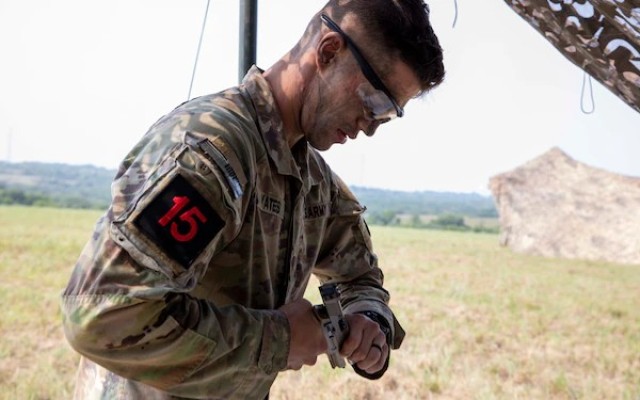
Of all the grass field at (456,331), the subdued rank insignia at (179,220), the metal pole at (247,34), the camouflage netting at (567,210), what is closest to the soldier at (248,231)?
the subdued rank insignia at (179,220)

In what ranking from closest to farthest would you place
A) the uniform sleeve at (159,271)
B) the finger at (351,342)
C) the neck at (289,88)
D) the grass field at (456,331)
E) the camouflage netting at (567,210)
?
→ the uniform sleeve at (159,271) < the finger at (351,342) < the neck at (289,88) < the grass field at (456,331) < the camouflage netting at (567,210)

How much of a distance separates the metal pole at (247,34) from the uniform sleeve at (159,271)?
49.8 inches

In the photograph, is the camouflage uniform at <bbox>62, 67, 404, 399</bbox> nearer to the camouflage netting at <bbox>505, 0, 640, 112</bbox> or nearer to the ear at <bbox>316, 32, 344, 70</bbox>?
the ear at <bbox>316, 32, 344, 70</bbox>

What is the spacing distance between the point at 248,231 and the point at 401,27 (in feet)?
1.83

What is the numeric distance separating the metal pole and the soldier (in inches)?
31.5

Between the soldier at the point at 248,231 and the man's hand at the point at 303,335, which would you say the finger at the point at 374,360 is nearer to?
the soldier at the point at 248,231

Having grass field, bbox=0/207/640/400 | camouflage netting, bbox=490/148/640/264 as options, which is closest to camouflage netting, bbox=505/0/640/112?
grass field, bbox=0/207/640/400

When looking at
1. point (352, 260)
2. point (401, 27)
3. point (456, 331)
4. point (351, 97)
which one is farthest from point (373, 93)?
point (456, 331)

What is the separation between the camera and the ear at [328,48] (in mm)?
1348

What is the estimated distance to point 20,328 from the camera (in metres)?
5.16

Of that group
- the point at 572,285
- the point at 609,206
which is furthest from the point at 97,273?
the point at 609,206

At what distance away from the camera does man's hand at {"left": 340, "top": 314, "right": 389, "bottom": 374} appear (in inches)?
51.8

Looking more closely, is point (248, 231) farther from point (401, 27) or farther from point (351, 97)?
point (401, 27)

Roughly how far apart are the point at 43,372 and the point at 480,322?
14.7 feet
